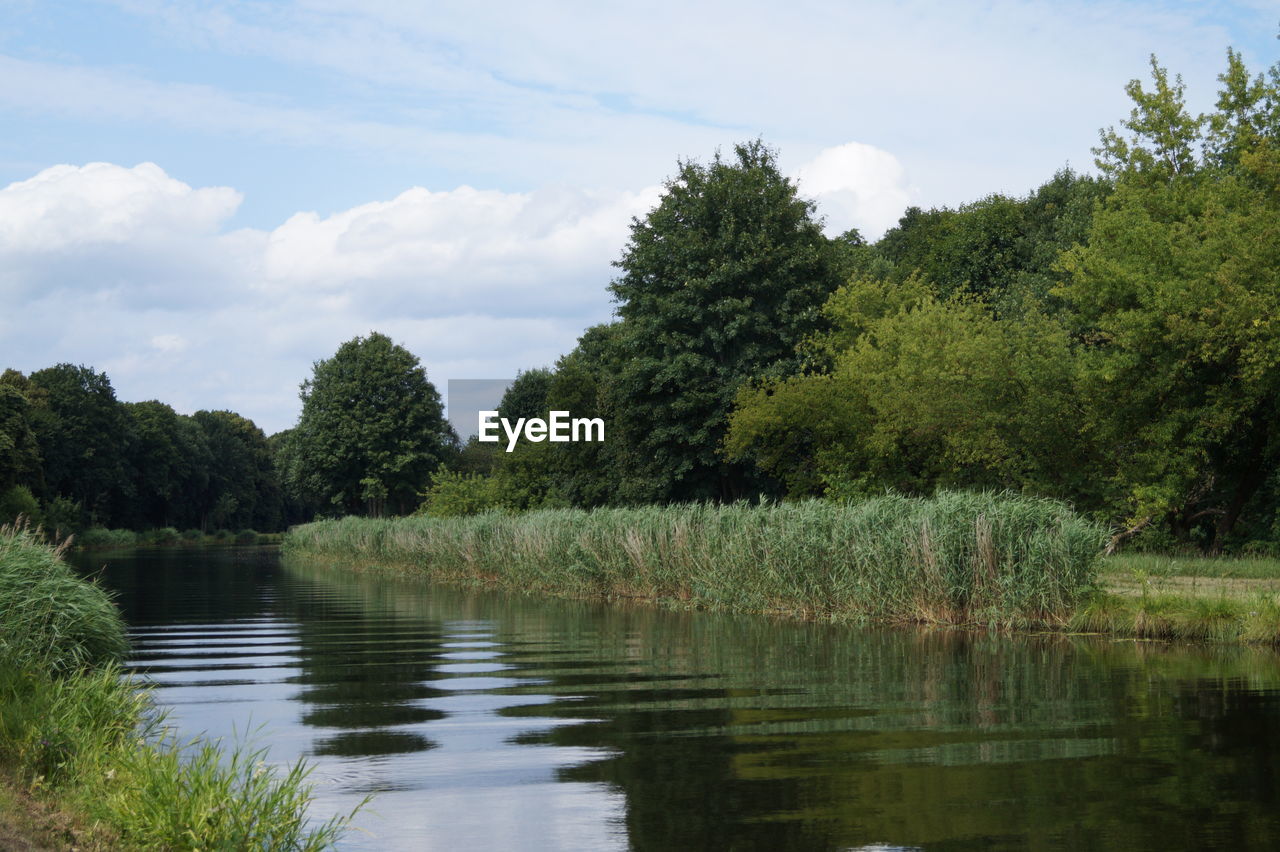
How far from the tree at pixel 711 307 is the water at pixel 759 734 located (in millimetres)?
22076

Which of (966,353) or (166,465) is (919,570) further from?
(166,465)

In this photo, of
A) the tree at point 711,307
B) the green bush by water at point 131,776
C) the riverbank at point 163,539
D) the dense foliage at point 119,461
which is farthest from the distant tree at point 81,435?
the green bush by water at point 131,776

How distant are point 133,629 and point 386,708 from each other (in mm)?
13514

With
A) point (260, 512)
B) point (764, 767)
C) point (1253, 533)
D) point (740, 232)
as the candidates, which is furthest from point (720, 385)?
point (260, 512)

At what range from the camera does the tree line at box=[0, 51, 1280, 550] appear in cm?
2959

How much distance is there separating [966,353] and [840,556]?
34.7 feet

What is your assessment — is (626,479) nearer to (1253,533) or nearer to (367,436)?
(1253,533)

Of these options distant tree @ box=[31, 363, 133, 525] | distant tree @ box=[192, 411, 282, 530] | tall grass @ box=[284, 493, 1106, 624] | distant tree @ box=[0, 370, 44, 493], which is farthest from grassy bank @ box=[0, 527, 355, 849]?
distant tree @ box=[192, 411, 282, 530]

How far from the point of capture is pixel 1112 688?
14445 millimetres

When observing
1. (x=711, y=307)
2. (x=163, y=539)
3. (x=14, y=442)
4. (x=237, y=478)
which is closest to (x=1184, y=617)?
(x=711, y=307)

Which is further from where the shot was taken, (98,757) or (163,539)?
(163,539)

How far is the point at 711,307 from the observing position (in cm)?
4422

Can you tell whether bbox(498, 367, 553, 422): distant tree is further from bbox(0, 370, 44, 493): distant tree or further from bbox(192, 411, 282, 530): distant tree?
bbox(192, 411, 282, 530): distant tree

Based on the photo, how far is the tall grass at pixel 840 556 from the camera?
21.0 meters
